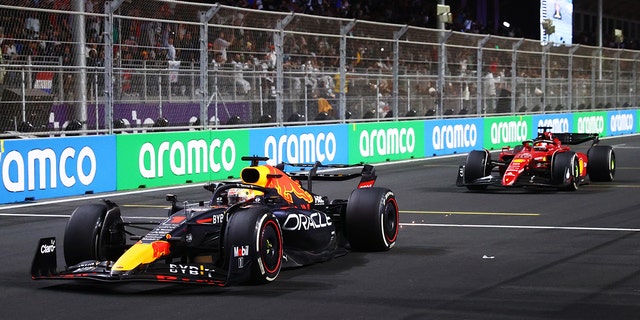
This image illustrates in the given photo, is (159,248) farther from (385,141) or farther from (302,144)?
(385,141)

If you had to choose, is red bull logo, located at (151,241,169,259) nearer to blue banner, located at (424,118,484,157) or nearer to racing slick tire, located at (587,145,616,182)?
racing slick tire, located at (587,145,616,182)

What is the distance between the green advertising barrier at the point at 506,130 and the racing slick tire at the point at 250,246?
73.3ft

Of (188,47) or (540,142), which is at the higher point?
(188,47)

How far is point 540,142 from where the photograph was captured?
17.8 metres

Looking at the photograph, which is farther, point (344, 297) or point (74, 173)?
point (74, 173)

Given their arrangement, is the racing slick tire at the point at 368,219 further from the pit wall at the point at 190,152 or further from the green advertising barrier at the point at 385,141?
the green advertising barrier at the point at 385,141

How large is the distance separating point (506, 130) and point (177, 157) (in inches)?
598

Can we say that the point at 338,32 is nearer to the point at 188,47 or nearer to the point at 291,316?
the point at 188,47

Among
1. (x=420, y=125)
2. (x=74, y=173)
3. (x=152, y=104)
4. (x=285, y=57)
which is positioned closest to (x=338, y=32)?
(x=285, y=57)

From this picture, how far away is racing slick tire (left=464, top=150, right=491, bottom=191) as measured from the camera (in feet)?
56.7

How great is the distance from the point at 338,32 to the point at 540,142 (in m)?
7.43

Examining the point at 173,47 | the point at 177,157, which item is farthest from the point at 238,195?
the point at 173,47

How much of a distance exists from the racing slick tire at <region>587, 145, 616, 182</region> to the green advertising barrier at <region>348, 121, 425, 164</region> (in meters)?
6.45

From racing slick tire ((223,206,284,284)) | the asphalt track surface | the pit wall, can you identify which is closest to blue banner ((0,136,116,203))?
the pit wall
